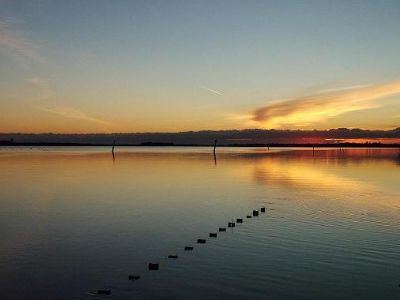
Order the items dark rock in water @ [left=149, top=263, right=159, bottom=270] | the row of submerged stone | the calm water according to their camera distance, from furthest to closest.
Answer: dark rock in water @ [left=149, top=263, right=159, bottom=270]
the calm water
the row of submerged stone

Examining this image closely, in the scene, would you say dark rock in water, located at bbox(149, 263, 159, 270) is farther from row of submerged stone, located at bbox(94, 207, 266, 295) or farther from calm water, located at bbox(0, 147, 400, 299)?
calm water, located at bbox(0, 147, 400, 299)

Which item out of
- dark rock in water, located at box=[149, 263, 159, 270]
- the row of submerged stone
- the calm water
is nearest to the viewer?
the row of submerged stone

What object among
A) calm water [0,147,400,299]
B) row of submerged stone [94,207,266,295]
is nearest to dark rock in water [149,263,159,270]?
row of submerged stone [94,207,266,295]

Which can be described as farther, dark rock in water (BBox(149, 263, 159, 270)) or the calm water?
dark rock in water (BBox(149, 263, 159, 270))

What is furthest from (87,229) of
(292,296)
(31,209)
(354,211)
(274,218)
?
(354,211)

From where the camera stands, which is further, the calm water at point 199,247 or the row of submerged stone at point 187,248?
the calm water at point 199,247

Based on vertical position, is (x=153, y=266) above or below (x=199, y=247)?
above

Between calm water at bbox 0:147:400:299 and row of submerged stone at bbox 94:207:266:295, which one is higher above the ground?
row of submerged stone at bbox 94:207:266:295

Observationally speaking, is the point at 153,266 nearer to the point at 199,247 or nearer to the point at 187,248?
the point at 187,248

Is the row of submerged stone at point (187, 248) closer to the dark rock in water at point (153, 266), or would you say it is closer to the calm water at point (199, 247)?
the dark rock in water at point (153, 266)

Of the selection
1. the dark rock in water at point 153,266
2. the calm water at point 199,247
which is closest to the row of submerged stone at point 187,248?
the dark rock in water at point 153,266

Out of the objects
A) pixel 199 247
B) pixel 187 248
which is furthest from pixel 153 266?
pixel 199 247

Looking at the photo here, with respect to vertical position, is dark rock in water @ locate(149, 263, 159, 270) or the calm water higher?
dark rock in water @ locate(149, 263, 159, 270)

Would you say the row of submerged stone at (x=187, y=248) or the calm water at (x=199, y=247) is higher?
the row of submerged stone at (x=187, y=248)
